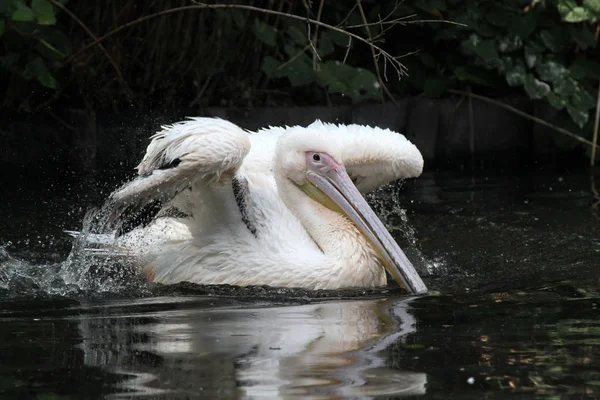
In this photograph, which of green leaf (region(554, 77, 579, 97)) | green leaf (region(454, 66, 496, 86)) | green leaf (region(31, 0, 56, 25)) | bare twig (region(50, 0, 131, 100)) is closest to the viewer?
green leaf (region(31, 0, 56, 25))

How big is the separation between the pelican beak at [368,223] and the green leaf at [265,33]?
313 centimetres

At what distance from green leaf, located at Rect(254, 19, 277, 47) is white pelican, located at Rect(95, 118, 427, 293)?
2.80 metres

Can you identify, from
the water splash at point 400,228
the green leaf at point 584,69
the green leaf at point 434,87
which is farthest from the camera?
the green leaf at point 434,87

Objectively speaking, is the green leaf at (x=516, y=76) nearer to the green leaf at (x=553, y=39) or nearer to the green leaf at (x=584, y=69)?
the green leaf at (x=553, y=39)

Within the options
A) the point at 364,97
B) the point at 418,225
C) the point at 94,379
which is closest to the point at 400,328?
the point at 94,379

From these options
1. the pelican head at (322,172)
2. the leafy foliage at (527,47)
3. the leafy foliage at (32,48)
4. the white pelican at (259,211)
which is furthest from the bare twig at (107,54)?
the pelican head at (322,172)

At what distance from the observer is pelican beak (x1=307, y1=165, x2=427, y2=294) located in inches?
183

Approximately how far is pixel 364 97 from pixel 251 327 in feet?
14.8

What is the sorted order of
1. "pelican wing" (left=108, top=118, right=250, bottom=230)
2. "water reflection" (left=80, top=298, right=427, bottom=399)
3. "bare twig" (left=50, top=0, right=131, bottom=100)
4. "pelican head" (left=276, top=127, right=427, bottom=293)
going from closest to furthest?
"water reflection" (left=80, top=298, right=427, bottom=399) → "pelican wing" (left=108, top=118, right=250, bottom=230) → "pelican head" (left=276, top=127, right=427, bottom=293) → "bare twig" (left=50, top=0, right=131, bottom=100)

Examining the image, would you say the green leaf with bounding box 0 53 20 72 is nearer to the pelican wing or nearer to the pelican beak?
the pelican wing

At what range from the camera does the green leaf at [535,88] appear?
27.1 ft

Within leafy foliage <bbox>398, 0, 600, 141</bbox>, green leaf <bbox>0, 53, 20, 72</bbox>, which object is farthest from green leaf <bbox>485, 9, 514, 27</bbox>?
→ green leaf <bbox>0, 53, 20, 72</bbox>

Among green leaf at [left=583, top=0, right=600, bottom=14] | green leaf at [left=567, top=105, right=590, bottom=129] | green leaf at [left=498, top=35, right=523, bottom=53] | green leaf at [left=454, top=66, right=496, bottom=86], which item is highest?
green leaf at [left=583, top=0, right=600, bottom=14]

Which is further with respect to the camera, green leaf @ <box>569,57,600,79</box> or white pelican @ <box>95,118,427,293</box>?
green leaf @ <box>569,57,600,79</box>
